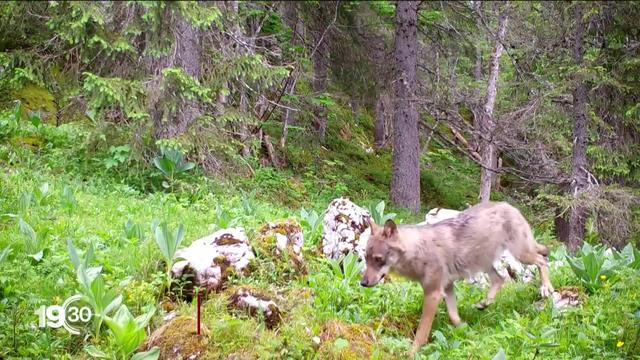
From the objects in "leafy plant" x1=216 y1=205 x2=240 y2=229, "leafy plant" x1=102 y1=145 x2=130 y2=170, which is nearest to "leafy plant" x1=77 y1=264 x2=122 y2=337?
"leafy plant" x1=216 y1=205 x2=240 y2=229

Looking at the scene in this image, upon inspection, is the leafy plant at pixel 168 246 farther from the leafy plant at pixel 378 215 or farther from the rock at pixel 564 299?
the rock at pixel 564 299

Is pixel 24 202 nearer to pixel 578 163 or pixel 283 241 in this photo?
pixel 283 241

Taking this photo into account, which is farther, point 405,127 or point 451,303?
point 405,127

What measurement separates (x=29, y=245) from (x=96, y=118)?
552cm

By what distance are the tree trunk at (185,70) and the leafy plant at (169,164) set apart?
1.86 ft

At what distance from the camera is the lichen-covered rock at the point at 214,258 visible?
5.34 metres

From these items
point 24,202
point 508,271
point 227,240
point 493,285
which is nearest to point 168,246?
point 227,240

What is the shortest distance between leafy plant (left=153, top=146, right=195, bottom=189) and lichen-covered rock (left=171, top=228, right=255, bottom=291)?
4584 mm

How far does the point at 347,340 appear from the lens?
15.5ft

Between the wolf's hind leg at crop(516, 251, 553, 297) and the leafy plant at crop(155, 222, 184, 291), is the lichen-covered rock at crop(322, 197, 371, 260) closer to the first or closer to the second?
the wolf's hind leg at crop(516, 251, 553, 297)

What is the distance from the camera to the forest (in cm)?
481

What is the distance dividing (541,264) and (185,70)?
24.9 ft

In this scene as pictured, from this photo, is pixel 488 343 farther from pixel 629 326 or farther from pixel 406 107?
pixel 406 107

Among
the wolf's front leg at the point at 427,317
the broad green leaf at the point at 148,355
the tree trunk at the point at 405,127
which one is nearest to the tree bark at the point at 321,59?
the tree trunk at the point at 405,127
